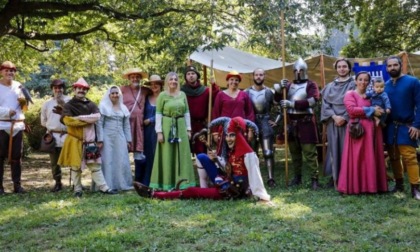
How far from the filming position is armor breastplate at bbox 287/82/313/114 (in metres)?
5.91

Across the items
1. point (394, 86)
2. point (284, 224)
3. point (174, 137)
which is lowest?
point (284, 224)

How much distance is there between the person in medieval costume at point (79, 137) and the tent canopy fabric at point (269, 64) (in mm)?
1898

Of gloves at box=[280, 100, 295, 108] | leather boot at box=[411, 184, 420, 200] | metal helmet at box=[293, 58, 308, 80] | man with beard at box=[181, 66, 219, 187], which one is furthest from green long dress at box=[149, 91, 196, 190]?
leather boot at box=[411, 184, 420, 200]

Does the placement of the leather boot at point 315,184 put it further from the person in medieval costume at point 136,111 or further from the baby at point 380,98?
the person in medieval costume at point 136,111

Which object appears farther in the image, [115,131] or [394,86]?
[115,131]

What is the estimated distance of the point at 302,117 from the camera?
19.4 feet

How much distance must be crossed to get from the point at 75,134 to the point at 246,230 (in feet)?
8.85

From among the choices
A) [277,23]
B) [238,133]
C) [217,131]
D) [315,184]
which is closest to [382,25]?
[277,23]

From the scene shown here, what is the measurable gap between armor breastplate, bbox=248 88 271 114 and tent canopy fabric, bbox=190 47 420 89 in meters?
1.17

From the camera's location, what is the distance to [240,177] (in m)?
5.04

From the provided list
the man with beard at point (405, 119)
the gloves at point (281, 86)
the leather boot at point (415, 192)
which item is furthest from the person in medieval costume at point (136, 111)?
the leather boot at point (415, 192)

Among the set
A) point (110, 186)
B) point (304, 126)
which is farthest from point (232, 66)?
point (110, 186)

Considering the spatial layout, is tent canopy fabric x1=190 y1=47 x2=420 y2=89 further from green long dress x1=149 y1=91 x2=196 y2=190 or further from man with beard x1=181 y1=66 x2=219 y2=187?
green long dress x1=149 y1=91 x2=196 y2=190

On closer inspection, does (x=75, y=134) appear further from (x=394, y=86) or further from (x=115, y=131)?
(x=394, y=86)
